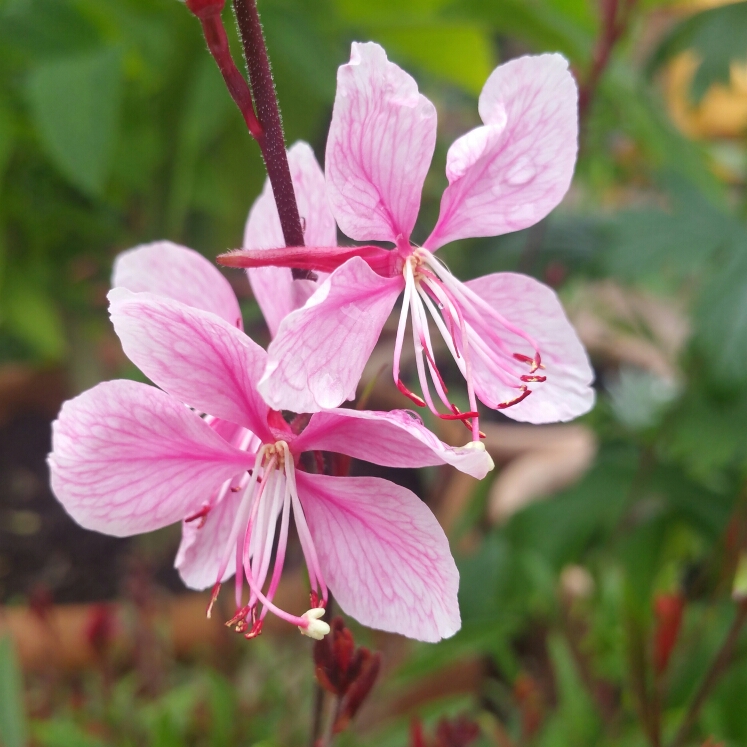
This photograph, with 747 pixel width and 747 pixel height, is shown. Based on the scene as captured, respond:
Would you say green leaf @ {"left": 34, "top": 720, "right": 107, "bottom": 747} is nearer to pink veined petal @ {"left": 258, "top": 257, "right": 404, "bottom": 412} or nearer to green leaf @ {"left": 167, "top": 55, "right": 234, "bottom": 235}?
pink veined petal @ {"left": 258, "top": 257, "right": 404, "bottom": 412}

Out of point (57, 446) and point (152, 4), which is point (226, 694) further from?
point (152, 4)

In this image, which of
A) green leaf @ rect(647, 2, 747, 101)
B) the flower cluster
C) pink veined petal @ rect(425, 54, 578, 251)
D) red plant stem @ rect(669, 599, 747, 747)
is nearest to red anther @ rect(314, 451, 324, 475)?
the flower cluster

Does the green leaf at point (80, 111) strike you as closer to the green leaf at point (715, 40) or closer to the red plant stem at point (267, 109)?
the red plant stem at point (267, 109)

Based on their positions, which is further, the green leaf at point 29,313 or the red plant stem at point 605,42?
the green leaf at point 29,313

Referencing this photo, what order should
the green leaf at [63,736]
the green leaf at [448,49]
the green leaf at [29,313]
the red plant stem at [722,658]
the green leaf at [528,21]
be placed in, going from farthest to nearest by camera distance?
the green leaf at [448,49] → the green leaf at [29,313] → the green leaf at [528,21] → the green leaf at [63,736] → the red plant stem at [722,658]

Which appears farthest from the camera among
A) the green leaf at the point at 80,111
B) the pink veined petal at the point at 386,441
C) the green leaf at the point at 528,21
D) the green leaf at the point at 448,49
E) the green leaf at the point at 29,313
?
the green leaf at the point at 448,49

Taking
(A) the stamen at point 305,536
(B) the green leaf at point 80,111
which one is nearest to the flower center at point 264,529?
(A) the stamen at point 305,536
